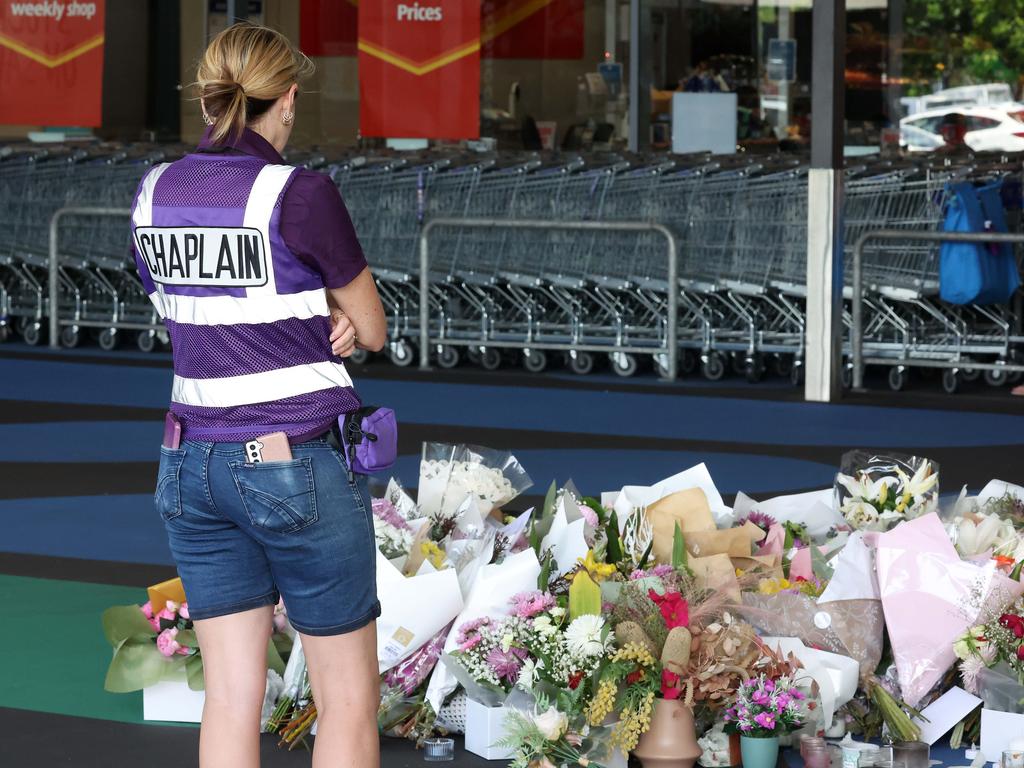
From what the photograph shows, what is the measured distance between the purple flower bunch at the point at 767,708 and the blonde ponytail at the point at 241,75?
5.75ft

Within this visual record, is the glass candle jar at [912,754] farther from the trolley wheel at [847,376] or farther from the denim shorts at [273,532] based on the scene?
the trolley wheel at [847,376]

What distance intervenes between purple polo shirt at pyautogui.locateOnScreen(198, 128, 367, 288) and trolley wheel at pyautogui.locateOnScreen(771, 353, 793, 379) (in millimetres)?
8474

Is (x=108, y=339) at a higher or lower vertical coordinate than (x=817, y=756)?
higher

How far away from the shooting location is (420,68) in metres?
12.7

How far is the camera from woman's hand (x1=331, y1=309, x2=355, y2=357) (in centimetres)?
321

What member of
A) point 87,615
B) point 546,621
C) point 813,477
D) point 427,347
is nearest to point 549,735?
point 546,621

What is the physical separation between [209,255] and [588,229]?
7961mm

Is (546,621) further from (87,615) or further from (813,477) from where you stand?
(813,477)

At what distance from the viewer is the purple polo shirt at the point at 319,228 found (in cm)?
308

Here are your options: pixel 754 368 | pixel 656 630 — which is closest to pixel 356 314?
pixel 656 630

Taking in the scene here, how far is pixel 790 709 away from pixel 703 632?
0.88ft

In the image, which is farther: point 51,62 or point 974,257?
point 51,62

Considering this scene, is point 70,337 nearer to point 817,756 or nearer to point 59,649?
point 59,649

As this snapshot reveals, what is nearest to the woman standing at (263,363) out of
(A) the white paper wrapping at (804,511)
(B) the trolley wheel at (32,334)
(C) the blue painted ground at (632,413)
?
(A) the white paper wrapping at (804,511)
